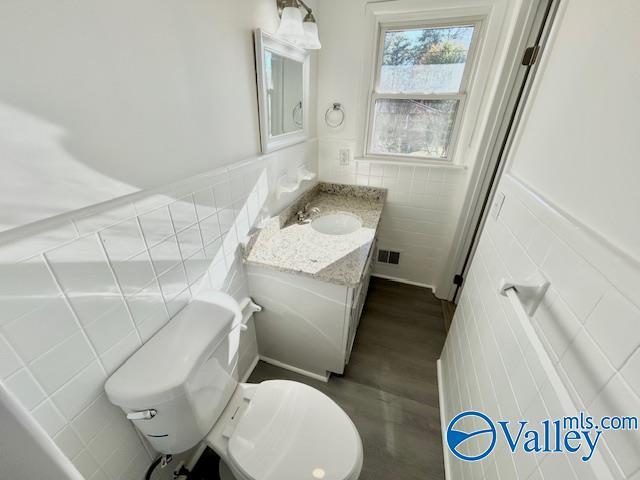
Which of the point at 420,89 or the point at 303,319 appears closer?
the point at 303,319

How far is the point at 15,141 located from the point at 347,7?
1.86 meters

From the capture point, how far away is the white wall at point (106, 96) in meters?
0.50

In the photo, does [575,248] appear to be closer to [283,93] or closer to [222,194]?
[222,194]

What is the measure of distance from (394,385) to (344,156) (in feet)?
5.32

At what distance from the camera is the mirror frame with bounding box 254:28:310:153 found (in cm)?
113

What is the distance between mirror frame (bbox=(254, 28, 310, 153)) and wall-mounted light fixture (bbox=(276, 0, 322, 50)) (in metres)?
0.06

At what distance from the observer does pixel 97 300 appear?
2.23ft

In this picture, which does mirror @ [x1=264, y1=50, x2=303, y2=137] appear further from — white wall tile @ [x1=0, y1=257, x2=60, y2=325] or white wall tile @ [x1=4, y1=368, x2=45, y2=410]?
white wall tile @ [x1=4, y1=368, x2=45, y2=410]

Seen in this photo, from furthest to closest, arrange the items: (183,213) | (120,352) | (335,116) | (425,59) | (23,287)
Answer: (335,116) < (425,59) < (183,213) < (120,352) < (23,287)

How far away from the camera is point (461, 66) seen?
168 centimetres

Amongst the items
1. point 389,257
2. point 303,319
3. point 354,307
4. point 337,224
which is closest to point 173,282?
point 303,319

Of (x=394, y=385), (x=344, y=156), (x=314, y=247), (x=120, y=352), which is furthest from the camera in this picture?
(x=344, y=156)

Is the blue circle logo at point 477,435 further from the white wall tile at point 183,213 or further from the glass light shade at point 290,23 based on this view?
the glass light shade at point 290,23

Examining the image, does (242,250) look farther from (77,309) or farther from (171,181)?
(77,309)
